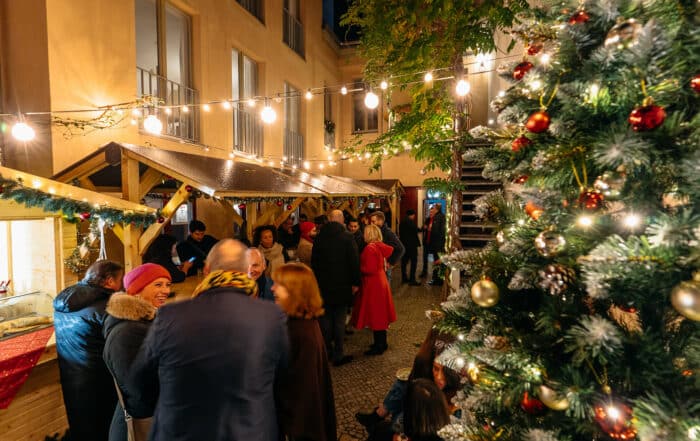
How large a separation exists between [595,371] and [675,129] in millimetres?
749

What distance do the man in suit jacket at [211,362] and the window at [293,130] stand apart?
10.5 metres

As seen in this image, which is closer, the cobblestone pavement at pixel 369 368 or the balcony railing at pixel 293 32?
the cobblestone pavement at pixel 369 368

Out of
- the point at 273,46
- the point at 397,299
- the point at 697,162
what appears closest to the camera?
the point at 697,162

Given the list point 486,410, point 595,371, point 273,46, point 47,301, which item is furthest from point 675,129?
point 273,46

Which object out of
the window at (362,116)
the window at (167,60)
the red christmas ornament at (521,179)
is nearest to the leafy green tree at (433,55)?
the red christmas ornament at (521,179)

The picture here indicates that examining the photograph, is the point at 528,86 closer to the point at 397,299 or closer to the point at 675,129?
the point at 675,129

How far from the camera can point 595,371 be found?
1.12m

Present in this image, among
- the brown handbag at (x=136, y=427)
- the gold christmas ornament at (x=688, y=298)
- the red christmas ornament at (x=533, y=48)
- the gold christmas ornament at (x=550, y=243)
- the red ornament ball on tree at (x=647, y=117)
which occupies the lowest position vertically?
the brown handbag at (x=136, y=427)

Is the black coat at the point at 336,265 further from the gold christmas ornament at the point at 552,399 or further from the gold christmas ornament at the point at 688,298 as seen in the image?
the gold christmas ornament at the point at 688,298

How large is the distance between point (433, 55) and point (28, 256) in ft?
21.0

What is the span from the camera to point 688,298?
2.85 feet

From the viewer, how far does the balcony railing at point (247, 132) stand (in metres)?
9.49

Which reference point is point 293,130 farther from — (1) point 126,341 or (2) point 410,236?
(1) point 126,341

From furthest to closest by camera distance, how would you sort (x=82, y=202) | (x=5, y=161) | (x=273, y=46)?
(x=273, y=46) → (x=5, y=161) → (x=82, y=202)
